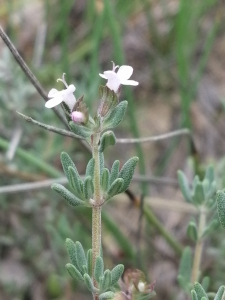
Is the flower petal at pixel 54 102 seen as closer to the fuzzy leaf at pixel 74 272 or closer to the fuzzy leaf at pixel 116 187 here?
the fuzzy leaf at pixel 116 187

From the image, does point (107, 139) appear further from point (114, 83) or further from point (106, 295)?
point (106, 295)

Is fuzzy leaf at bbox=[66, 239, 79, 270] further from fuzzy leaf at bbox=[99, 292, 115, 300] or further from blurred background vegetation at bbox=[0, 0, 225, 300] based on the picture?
blurred background vegetation at bbox=[0, 0, 225, 300]

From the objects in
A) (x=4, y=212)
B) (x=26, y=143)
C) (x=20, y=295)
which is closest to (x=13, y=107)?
(x=26, y=143)

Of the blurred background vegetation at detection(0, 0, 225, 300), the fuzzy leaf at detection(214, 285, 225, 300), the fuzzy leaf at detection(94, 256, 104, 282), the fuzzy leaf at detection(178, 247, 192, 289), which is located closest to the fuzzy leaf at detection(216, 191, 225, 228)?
the fuzzy leaf at detection(214, 285, 225, 300)

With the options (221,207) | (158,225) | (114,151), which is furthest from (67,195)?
(114,151)

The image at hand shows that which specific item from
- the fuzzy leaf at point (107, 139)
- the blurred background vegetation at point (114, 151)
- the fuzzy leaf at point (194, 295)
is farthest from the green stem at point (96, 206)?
the blurred background vegetation at point (114, 151)

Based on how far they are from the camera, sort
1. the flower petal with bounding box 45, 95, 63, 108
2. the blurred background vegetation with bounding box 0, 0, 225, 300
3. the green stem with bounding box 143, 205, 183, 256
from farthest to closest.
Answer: the blurred background vegetation with bounding box 0, 0, 225, 300 → the green stem with bounding box 143, 205, 183, 256 → the flower petal with bounding box 45, 95, 63, 108

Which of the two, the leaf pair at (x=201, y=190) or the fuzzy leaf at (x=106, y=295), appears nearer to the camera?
the fuzzy leaf at (x=106, y=295)
